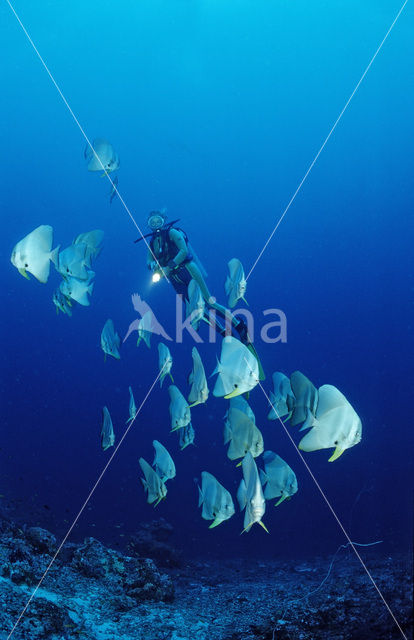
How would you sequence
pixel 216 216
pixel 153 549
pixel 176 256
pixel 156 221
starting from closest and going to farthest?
pixel 176 256 → pixel 156 221 → pixel 153 549 → pixel 216 216

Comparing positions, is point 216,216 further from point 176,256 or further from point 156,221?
point 176,256

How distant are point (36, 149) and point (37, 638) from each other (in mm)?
35421

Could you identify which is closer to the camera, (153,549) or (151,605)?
(151,605)

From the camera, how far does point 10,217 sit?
36.5m

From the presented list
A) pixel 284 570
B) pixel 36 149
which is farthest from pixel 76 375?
pixel 284 570

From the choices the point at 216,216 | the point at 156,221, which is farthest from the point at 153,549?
the point at 216,216

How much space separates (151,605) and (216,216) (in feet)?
129

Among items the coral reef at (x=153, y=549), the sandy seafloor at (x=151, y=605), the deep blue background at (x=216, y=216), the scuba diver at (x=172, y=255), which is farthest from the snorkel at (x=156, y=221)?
the deep blue background at (x=216, y=216)

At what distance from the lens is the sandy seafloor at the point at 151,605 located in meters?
3.09

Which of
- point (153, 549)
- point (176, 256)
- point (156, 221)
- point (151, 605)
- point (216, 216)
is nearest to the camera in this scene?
point (151, 605)

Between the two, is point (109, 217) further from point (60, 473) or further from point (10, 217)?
point (60, 473)

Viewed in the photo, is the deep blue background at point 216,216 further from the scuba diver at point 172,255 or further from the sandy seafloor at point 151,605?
the scuba diver at point 172,255

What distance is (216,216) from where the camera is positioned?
41062mm

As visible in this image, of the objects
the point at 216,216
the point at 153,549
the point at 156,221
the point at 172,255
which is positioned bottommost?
the point at 153,549
